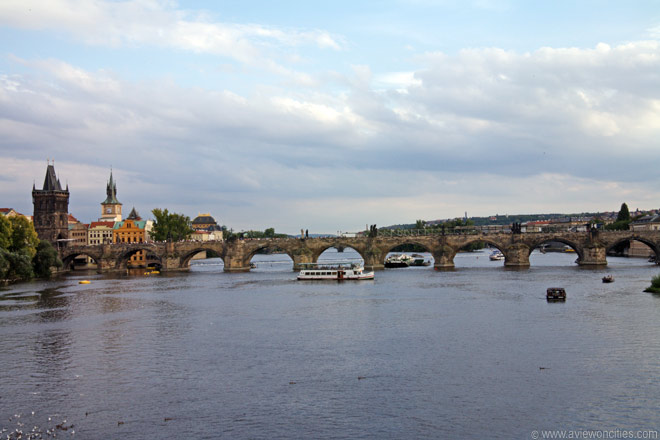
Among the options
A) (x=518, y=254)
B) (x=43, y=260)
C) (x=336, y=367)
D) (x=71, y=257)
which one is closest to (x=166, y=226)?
(x=71, y=257)

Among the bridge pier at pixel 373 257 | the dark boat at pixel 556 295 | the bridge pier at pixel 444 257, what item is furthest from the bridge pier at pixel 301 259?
the dark boat at pixel 556 295

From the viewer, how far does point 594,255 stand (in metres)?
108

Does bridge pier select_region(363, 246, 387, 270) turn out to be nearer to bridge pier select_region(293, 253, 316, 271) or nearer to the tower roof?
bridge pier select_region(293, 253, 316, 271)

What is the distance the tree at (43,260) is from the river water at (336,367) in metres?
43.4

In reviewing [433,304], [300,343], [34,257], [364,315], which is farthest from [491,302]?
[34,257]

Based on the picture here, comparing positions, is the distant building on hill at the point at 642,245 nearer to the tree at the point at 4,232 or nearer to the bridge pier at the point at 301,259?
the bridge pier at the point at 301,259

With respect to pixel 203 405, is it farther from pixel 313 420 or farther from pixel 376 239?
pixel 376 239

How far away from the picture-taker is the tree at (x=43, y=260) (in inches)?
4183

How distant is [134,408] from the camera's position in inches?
1139

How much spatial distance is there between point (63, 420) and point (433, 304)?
40350 mm

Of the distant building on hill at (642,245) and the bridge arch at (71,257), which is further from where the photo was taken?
the distant building on hill at (642,245)

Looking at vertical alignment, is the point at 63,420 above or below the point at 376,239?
below

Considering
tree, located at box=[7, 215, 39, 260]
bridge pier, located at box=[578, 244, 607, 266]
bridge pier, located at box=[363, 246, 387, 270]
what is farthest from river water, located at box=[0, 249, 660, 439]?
bridge pier, located at box=[363, 246, 387, 270]

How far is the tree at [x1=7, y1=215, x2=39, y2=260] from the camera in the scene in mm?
100938
